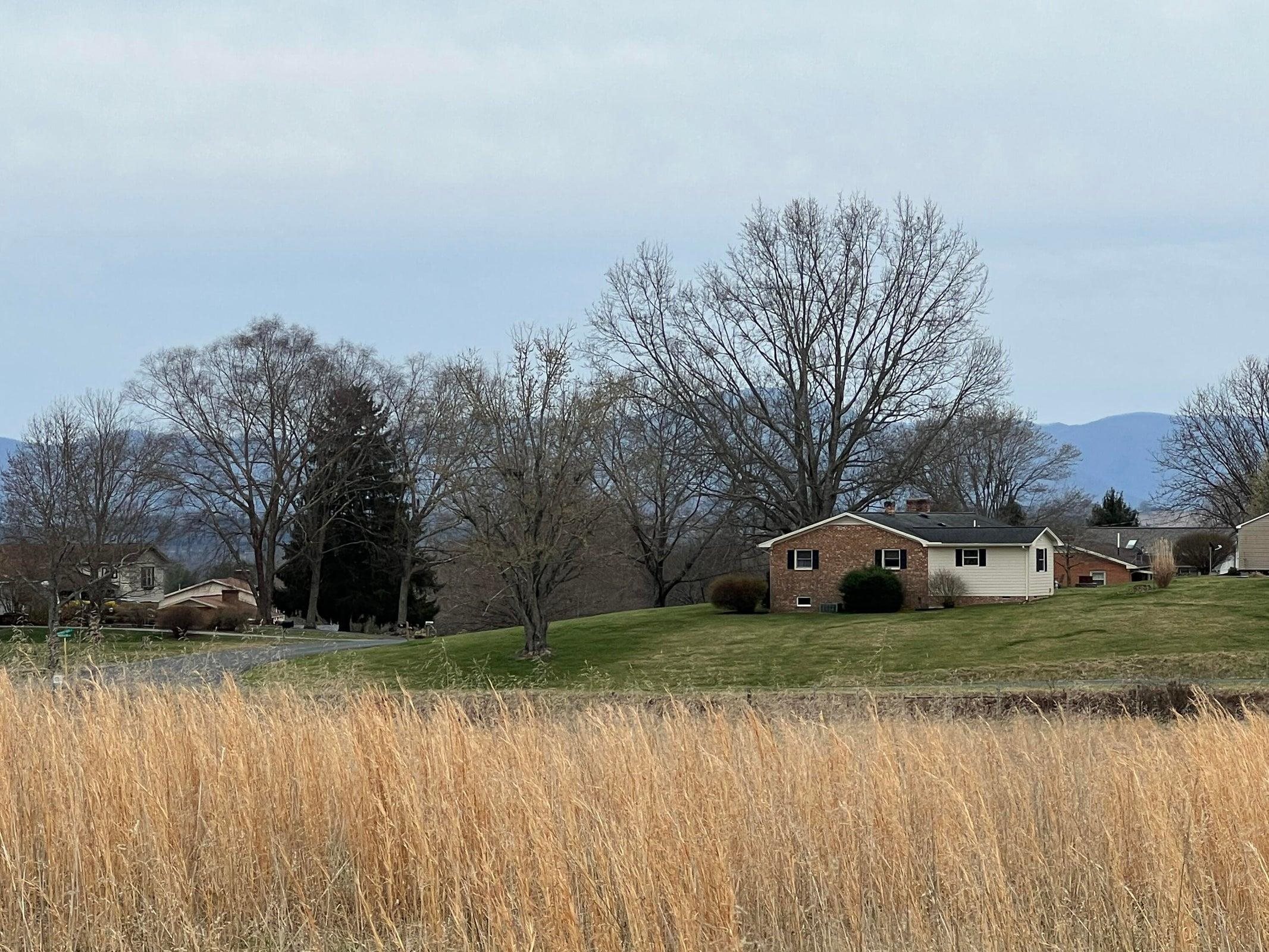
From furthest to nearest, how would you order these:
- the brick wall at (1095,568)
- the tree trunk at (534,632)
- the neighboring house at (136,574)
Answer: the brick wall at (1095,568), the neighboring house at (136,574), the tree trunk at (534,632)

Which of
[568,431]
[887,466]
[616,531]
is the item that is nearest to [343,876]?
[568,431]

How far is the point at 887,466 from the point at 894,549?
727cm

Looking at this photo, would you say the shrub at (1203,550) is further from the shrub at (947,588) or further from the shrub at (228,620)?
the shrub at (228,620)

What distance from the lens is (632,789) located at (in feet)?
19.9

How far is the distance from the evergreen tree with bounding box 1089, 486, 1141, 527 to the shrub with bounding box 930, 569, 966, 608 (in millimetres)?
44732

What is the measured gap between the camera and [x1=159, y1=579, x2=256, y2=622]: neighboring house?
2501 inches

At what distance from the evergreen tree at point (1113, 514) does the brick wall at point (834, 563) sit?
45.2 m

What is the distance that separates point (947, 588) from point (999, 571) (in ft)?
6.74

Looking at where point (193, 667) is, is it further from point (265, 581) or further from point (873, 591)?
point (265, 581)

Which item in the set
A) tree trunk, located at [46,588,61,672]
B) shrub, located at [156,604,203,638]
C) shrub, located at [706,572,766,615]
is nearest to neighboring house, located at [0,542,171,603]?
shrub, located at [156,604,203,638]

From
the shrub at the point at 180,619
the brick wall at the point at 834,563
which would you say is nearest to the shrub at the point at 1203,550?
the brick wall at the point at 834,563

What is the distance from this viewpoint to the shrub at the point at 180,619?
1865 inches

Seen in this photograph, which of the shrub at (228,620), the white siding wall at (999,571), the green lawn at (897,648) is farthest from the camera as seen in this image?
the shrub at (228,620)

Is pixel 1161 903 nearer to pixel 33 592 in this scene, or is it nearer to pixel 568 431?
pixel 568 431
